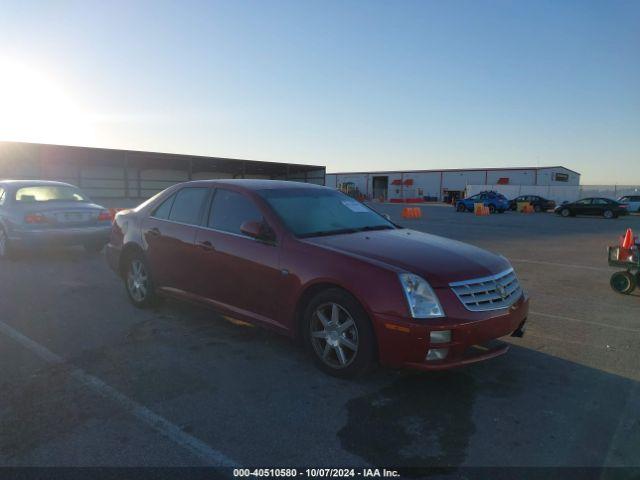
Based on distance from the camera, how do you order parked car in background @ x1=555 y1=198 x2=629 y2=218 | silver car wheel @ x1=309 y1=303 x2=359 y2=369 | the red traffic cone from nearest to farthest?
1. silver car wheel @ x1=309 y1=303 x2=359 y2=369
2. the red traffic cone
3. parked car in background @ x1=555 y1=198 x2=629 y2=218

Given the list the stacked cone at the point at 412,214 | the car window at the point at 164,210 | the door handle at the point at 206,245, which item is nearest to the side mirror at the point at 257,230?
the door handle at the point at 206,245

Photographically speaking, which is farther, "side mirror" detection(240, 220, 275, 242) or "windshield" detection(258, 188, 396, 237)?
"windshield" detection(258, 188, 396, 237)

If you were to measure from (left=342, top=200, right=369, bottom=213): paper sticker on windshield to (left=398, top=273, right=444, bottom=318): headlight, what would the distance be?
1.70 metres

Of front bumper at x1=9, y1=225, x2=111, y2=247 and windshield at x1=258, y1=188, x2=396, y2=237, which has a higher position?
windshield at x1=258, y1=188, x2=396, y2=237

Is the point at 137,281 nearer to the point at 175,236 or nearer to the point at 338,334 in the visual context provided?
the point at 175,236

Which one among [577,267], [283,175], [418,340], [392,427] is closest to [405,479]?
[392,427]

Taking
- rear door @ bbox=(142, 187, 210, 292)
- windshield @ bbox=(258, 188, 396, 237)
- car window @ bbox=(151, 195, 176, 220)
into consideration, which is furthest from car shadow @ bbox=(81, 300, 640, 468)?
car window @ bbox=(151, 195, 176, 220)

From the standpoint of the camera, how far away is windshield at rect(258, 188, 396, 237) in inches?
167

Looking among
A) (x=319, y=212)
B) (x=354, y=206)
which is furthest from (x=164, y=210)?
(x=354, y=206)

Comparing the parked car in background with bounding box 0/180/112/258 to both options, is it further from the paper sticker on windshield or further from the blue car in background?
the blue car in background

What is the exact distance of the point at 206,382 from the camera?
3.60m

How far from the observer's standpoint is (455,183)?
5600 centimetres

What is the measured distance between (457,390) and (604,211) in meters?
31.4

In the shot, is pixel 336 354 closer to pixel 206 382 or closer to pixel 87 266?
pixel 206 382
